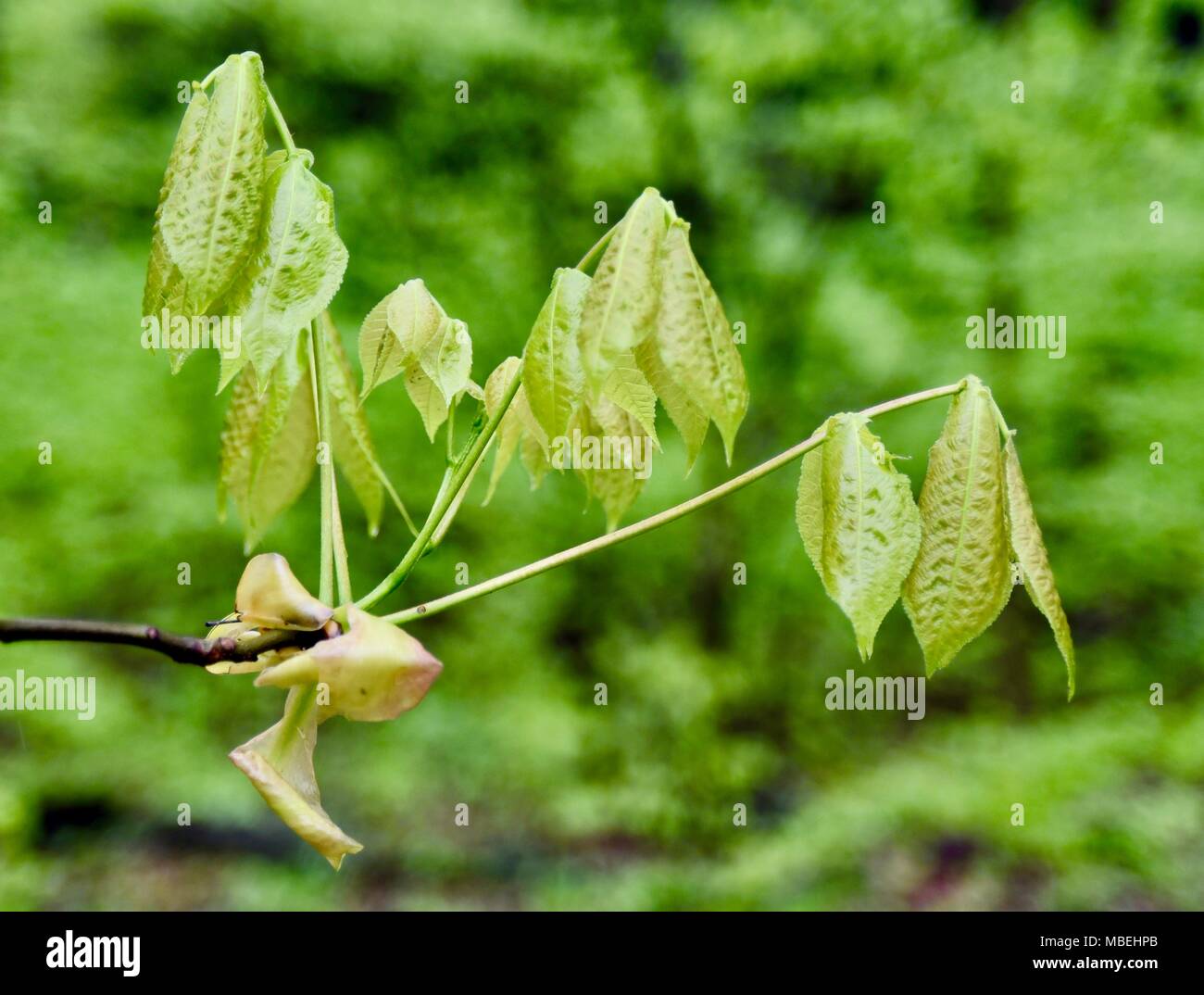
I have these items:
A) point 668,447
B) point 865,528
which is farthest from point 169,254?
point 668,447

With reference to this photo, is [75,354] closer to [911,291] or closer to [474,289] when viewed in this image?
[474,289]

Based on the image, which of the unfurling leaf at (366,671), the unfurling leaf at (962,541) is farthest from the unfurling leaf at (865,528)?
the unfurling leaf at (366,671)

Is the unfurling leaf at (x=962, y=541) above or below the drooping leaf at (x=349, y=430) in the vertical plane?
below

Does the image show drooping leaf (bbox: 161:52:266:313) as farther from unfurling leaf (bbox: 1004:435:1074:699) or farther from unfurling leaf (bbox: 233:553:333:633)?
unfurling leaf (bbox: 1004:435:1074:699)

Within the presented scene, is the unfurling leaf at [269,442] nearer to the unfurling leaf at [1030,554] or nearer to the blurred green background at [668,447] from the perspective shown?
the unfurling leaf at [1030,554]

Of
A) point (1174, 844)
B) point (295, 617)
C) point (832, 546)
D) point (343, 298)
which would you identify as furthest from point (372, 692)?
point (1174, 844)

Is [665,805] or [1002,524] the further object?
[665,805]
